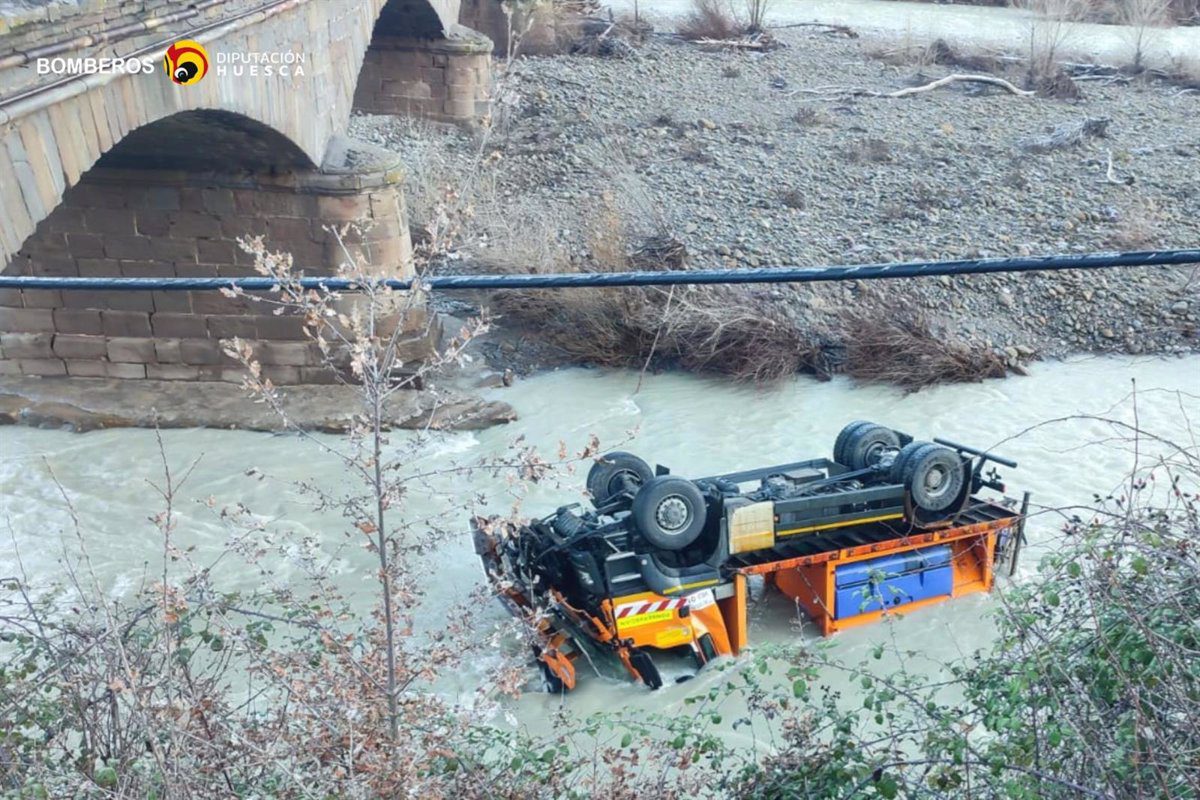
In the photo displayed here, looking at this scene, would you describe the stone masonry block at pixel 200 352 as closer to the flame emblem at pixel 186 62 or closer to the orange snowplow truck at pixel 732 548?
the flame emblem at pixel 186 62

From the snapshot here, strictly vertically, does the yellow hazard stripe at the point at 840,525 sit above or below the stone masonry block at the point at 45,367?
below

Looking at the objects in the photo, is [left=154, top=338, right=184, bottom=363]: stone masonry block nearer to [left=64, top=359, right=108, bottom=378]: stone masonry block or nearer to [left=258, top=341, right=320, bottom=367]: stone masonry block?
[left=64, top=359, right=108, bottom=378]: stone masonry block

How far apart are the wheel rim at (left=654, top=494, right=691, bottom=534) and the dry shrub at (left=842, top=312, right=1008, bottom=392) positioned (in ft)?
20.7

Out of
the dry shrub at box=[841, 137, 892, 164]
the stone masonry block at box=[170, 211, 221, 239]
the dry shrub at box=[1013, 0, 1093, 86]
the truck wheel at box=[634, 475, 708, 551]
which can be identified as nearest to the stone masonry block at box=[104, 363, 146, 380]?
the stone masonry block at box=[170, 211, 221, 239]

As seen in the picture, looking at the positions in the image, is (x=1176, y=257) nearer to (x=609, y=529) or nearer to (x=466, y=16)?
(x=609, y=529)

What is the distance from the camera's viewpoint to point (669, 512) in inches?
292

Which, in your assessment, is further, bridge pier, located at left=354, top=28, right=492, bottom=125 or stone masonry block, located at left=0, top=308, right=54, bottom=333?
bridge pier, located at left=354, top=28, right=492, bottom=125

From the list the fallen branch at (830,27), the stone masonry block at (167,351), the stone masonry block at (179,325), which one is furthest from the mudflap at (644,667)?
the fallen branch at (830,27)

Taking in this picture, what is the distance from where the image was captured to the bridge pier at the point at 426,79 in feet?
65.3

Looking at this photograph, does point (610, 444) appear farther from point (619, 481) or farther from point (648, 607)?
point (648, 607)

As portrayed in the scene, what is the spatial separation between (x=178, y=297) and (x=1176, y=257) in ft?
37.4

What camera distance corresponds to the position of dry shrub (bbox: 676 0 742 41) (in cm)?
2542

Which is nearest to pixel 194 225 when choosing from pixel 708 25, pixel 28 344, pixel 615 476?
pixel 28 344

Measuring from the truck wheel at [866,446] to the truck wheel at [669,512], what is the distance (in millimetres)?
Result: 1581
